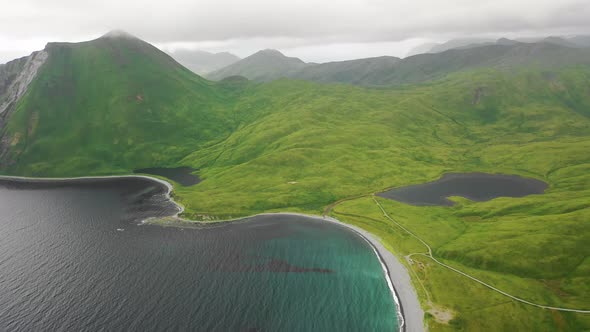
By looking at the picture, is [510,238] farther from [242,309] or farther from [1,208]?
[1,208]

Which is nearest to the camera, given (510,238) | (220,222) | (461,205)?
(510,238)

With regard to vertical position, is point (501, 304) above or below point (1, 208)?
below

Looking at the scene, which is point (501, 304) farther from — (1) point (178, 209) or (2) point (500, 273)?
(1) point (178, 209)

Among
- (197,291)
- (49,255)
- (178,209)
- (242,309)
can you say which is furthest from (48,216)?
(242,309)

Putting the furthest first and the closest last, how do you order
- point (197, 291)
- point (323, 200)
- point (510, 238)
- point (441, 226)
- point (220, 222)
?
Result: 1. point (323, 200)
2. point (220, 222)
3. point (441, 226)
4. point (510, 238)
5. point (197, 291)

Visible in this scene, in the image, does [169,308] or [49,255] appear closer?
[169,308]

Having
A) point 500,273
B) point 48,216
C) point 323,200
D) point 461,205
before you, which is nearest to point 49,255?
point 48,216
